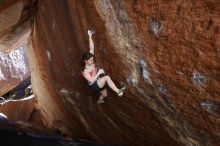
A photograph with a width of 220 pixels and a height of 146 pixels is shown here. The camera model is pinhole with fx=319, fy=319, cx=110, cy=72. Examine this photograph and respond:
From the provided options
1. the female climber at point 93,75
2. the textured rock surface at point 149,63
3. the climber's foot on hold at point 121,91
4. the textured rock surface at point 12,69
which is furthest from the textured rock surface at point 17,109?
the climber's foot on hold at point 121,91

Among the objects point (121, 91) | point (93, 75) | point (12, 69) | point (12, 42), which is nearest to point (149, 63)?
point (121, 91)

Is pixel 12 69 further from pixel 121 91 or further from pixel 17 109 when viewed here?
pixel 121 91

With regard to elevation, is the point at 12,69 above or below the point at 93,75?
above

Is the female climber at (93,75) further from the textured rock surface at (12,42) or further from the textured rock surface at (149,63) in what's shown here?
the textured rock surface at (12,42)

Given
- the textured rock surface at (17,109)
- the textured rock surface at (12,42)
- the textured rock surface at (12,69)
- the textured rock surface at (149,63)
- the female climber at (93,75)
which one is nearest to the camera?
the textured rock surface at (149,63)

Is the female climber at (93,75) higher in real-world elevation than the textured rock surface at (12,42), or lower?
lower

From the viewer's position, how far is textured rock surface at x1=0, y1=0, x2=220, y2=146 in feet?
10.5

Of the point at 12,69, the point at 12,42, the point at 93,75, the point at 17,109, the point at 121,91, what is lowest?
the point at 17,109

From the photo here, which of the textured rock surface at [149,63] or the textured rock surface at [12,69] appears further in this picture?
the textured rock surface at [12,69]

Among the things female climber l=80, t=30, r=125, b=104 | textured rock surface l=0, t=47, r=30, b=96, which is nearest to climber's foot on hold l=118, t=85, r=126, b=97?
female climber l=80, t=30, r=125, b=104

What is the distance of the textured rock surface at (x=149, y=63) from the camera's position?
3193mm

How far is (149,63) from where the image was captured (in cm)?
371

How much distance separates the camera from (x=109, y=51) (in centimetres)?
418

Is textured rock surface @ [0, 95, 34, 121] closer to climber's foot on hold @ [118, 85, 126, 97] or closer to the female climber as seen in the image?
the female climber
